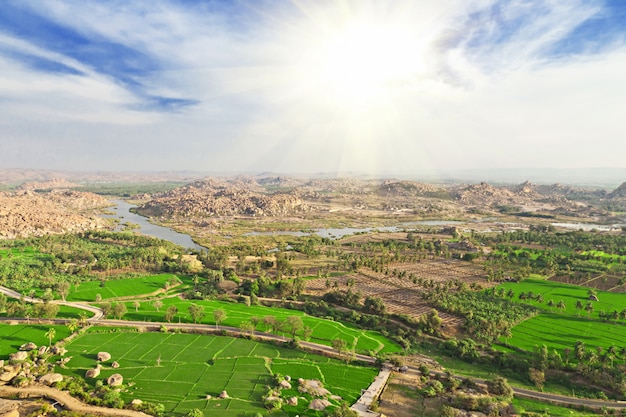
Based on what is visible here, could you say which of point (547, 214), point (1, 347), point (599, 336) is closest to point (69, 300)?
point (1, 347)

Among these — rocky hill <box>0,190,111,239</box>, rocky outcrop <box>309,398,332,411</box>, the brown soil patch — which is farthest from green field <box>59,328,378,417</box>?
rocky hill <box>0,190,111,239</box>

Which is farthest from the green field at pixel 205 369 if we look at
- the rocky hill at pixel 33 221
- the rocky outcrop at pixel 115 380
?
the rocky hill at pixel 33 221

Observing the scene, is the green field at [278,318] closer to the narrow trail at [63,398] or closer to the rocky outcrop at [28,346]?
the rocky outcrop at [28,346]

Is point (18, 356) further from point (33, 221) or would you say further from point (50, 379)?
point (33, 221)

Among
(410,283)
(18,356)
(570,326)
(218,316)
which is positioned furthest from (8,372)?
(570,326)

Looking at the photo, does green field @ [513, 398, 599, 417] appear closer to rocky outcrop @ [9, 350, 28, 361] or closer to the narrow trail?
the narrow trail
